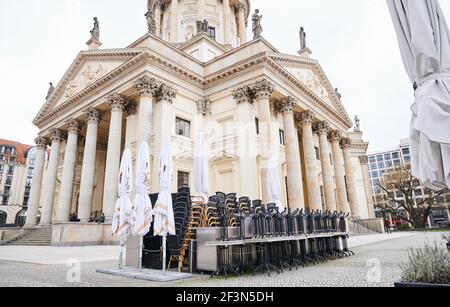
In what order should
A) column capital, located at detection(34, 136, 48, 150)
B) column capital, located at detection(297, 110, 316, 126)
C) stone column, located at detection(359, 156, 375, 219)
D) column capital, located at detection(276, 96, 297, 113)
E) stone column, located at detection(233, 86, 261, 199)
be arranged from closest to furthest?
stone column, located at detection(233, 86, 261, 199) < column capital, located at detection(276, 96, 297, 113) < column capital, located at detection(297, 110, 316, 126) < column capital, located at detection(34, 136, 48, 150) < stone column, located at detection(359, 156, 375, 219)

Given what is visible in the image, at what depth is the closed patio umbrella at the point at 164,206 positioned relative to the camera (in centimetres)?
753

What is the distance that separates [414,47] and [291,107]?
2046 centimetres

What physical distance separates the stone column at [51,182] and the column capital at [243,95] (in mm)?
19040

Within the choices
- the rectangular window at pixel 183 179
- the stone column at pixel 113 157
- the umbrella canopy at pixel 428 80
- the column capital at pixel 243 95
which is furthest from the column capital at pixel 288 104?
the umbrella canopy at pixel 428 80

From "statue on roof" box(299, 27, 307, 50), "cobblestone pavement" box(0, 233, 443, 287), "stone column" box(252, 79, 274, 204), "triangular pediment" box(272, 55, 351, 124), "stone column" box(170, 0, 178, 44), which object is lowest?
"cobblestone pavement" box(0, 233, 443, 287)

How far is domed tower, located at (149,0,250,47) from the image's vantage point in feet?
119

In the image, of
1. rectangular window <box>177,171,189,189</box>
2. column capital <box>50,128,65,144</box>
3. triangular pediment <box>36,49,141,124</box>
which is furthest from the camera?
column capital <box>50,128,65,144</box>

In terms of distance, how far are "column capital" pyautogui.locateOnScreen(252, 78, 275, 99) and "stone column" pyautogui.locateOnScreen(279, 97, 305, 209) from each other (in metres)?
3.11

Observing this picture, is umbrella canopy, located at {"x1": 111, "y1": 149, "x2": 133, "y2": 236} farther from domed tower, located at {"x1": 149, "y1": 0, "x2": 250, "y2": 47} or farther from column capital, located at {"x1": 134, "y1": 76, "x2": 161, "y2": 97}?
domed tower, located at {"x1": 149, "y1": 0, "x2": 250, "y2": 47}

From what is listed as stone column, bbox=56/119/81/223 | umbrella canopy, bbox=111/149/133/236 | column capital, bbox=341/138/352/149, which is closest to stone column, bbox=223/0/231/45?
column capital, bbox=341/138/352/149

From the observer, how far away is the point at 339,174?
3152 centimetres

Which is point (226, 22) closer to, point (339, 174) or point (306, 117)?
point (306, 117)

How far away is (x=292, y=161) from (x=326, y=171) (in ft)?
22.8

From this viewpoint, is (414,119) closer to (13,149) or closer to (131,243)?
(131,243)
